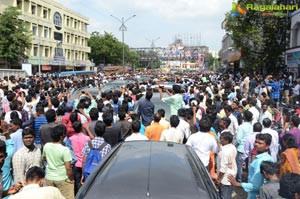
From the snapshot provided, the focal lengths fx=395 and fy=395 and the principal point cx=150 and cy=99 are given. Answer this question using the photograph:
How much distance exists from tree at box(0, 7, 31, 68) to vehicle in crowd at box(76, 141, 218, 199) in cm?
3914

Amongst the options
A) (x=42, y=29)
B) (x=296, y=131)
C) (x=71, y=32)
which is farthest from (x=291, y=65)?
(x=71, y=32)

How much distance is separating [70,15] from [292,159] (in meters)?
73.1

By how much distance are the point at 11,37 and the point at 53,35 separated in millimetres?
26100

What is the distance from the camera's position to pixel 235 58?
4900 centimetres

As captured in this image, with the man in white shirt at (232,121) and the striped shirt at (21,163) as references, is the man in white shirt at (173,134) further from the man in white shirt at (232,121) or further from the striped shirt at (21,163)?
the striped shirt at (21,163)

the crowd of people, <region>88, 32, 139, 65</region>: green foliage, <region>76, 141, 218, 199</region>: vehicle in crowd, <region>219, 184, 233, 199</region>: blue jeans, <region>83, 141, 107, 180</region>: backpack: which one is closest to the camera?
<region>76, 141, 218, 199</region>: vehicle in crowd

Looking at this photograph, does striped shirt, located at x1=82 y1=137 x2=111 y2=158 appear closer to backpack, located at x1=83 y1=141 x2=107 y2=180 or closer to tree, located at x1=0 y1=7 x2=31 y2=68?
backpack, located at x1=83 y1=141 x2=107 y2=180

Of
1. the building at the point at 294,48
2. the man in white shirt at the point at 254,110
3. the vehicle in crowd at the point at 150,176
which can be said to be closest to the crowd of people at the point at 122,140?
→ the vehicle in crowd at the point at 150,176

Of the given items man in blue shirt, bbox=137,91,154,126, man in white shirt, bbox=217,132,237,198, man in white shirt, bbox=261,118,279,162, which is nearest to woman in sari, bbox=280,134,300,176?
man in white shirt, bbox=217,132,237,198

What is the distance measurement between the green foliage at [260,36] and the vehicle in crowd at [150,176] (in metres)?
26.1

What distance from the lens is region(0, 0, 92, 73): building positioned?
186 ft

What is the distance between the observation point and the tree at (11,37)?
4028 cm

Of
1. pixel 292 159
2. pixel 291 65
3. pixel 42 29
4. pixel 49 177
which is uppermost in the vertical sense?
pixel 42 29

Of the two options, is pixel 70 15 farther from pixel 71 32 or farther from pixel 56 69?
pixel 56 69
